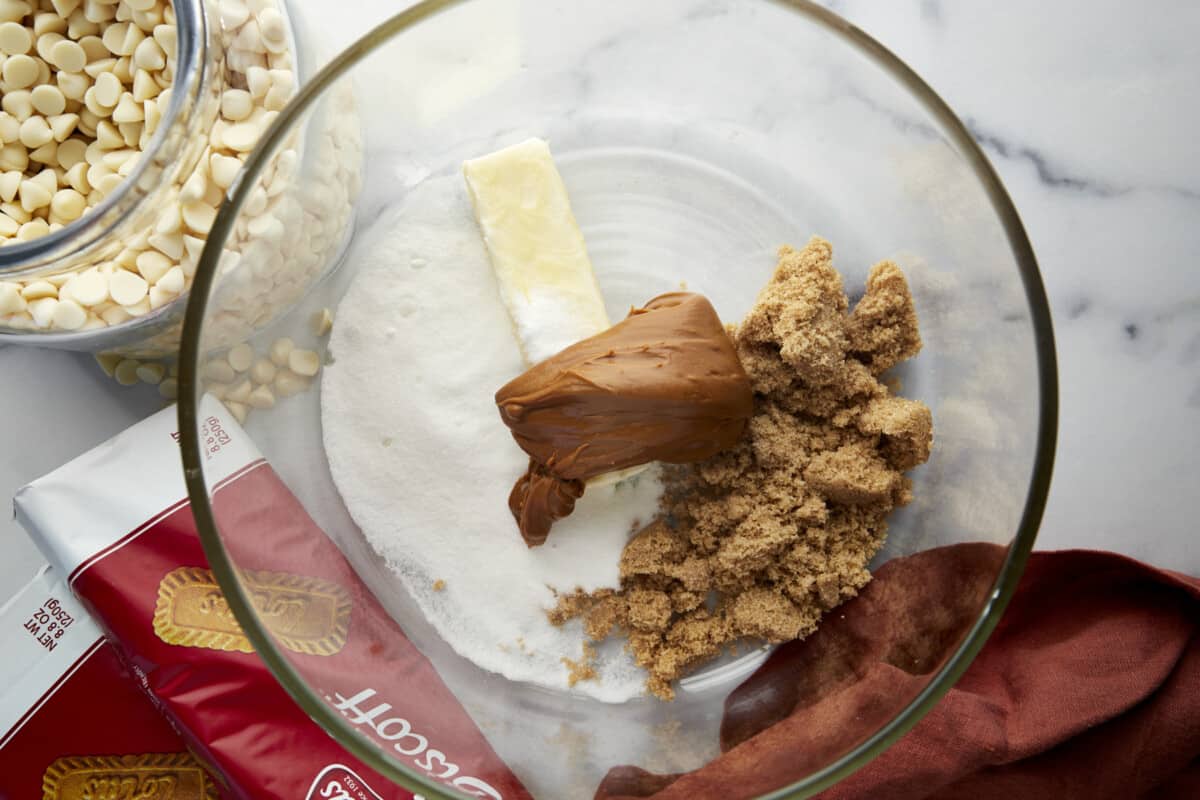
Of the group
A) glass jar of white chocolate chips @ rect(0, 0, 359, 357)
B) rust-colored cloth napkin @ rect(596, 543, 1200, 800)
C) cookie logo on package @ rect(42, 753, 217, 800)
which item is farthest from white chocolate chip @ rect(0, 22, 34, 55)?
rust-colored cloth napkin @ rect(596, 543, 1200, 800)

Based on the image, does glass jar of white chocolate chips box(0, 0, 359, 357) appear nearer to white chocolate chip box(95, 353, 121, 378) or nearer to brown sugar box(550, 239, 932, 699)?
white chocolate chip box(95, 353, 121, 378)

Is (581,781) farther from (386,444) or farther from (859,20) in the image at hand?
(859,20)

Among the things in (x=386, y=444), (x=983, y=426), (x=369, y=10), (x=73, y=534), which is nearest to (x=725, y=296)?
(x=983, y=426)

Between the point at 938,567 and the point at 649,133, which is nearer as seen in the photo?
the point at 938,567

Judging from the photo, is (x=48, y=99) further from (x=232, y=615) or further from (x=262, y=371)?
(x=232, y=615)

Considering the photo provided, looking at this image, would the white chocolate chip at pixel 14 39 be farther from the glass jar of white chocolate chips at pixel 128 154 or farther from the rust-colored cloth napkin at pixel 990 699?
the rust-colored cloth napkin at pixel 990 699

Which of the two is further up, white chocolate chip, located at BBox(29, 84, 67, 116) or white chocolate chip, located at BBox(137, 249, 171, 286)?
white chocolate chip, located at BBox(29, 84, 67, 116)

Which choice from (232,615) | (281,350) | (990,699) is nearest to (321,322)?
(281,350)
